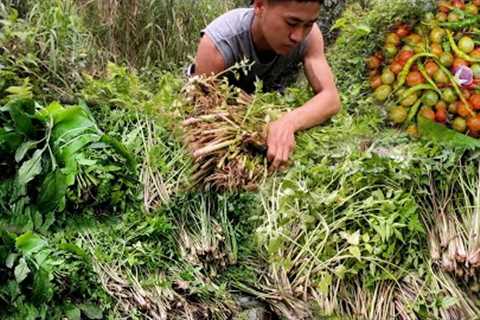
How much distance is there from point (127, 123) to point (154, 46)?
1640 millimetres

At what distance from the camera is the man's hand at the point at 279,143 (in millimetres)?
1983

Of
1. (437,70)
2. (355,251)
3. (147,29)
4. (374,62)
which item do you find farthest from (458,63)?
(147,29)

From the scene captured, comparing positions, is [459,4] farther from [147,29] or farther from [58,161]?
[147,29]

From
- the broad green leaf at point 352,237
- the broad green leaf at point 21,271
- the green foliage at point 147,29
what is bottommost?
the green foliage at point 147,29

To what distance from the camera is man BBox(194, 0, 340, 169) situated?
206cm

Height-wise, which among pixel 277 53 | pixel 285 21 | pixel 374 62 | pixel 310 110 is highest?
pixel 285 21

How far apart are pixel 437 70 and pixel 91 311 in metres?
1.37

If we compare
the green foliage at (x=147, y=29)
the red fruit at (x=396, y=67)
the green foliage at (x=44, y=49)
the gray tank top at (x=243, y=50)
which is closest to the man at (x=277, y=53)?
the gray tank top at (x=243, y=50)

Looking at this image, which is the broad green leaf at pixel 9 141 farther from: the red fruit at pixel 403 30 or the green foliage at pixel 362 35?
the red fruit at pixel 403 30

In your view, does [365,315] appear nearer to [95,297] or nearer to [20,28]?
[95,297]

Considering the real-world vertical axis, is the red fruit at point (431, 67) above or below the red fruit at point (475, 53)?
below

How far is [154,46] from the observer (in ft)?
12.7

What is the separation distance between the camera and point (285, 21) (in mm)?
2131

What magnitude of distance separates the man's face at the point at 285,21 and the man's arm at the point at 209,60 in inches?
6.7
